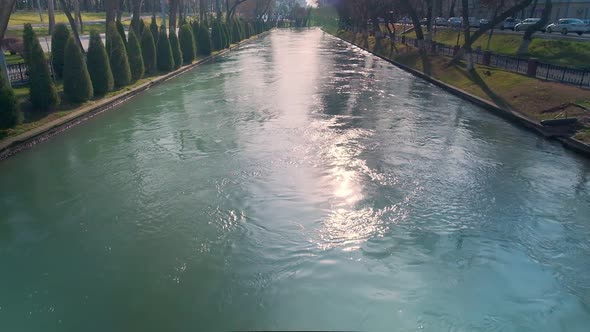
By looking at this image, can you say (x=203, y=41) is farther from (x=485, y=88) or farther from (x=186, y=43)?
(x=485, y=88)

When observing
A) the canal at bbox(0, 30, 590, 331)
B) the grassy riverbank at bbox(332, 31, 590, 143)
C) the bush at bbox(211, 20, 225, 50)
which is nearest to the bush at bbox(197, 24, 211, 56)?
the bush at bbox(211, 20, 225, 50)

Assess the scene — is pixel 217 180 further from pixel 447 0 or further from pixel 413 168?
pixel 447 0

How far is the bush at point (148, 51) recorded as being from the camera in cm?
2391

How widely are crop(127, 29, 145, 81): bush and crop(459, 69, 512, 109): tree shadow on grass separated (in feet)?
55.2

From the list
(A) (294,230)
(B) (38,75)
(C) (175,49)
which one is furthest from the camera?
(C) (175,49)

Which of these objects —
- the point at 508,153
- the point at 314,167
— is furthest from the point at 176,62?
the point at 508,153

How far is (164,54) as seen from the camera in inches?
1021

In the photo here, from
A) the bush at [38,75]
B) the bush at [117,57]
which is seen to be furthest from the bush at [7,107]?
the bush at [117,57]

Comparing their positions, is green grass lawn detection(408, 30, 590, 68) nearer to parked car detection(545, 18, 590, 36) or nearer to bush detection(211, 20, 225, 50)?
parked car detection(545, 18, 590, 36)

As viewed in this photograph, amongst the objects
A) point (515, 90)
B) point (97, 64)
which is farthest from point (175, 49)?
point (515, 90)

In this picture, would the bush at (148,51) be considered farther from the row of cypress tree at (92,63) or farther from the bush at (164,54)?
the bush at (164,54)

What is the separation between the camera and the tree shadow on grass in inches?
655

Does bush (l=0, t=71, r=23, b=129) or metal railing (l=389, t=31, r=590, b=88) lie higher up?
metal railing (l=389, t=31, r=590, b=88)

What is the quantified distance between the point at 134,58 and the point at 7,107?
1035 centimetres
